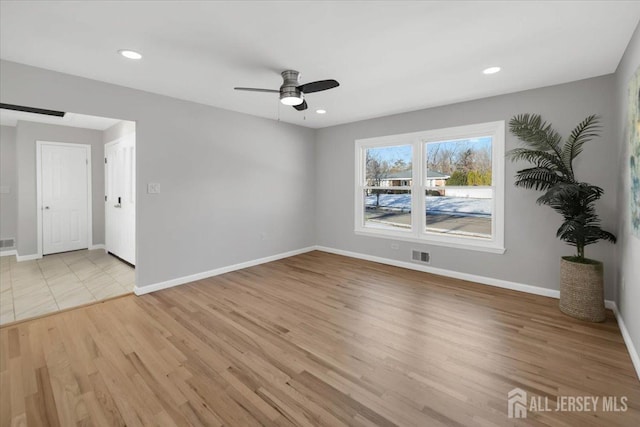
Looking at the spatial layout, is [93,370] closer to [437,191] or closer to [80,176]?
[437,191]

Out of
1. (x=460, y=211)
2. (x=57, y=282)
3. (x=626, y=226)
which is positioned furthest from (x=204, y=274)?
(x=626, y=226)

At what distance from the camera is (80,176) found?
6.04 meters

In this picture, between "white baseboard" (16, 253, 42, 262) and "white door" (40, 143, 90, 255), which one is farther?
"white door" (40, 143, 90, 255)

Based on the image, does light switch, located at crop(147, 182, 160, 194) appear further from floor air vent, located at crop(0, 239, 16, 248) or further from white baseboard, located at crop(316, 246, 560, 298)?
floor air vent, located at crop(0, 239, 16, 248)

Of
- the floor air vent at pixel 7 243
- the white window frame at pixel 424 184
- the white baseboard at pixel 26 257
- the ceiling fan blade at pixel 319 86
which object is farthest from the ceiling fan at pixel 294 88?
the floor air vent at pixel 7 243

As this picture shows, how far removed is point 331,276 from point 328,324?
5.23ft

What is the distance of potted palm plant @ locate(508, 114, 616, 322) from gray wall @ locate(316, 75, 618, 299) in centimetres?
13

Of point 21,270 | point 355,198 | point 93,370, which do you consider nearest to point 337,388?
point 93,370

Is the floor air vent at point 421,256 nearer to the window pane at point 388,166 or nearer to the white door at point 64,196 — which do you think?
the window pane at point 388,166

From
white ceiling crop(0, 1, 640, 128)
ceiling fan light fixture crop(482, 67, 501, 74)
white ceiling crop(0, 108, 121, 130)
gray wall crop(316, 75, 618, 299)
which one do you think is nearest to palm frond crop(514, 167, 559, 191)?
gray wall crop(316, 75, 618, 299)

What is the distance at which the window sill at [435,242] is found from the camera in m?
4.07

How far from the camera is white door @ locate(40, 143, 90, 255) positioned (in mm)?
5645

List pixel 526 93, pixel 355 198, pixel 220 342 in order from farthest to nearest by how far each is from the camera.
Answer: pixel 355 198 → pixel 526 93 → pixel 220 342

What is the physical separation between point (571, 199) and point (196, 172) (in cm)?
472
